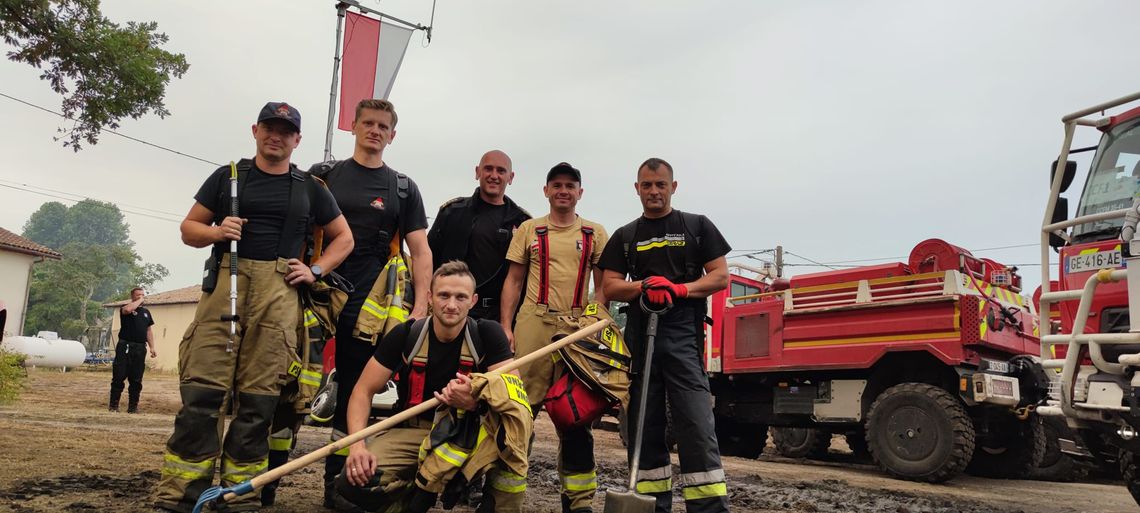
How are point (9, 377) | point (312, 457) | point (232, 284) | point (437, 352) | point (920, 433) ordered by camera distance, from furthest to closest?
point (9, 377) < point (920, 433) < point (437, 352) < point (232, 284) < point (312, 457)

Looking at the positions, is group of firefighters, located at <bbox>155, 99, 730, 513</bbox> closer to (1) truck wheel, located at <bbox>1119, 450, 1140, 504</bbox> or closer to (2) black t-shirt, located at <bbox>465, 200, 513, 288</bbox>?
(2) black t-shirt, located at <bbox>465, 200, 513, 288</bbox>

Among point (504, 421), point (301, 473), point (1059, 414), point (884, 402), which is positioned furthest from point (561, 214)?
point (884, 402)

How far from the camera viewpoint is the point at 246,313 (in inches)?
141

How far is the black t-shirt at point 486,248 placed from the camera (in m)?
4.85

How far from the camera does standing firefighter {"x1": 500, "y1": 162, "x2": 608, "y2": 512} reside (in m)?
4.33

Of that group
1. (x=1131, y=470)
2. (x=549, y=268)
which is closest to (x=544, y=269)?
(x=549, y=268)

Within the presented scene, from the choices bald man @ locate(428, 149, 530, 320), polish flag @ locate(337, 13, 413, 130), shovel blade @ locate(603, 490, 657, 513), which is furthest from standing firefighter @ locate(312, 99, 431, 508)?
polish flag @ locate(337, 13, 413, 130)

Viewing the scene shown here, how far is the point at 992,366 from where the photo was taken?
7766mm

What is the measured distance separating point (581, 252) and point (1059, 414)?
10.6 ft

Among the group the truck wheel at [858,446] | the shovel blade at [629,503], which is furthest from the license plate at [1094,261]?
the truck wheel at [858,446]

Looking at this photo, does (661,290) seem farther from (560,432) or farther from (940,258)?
(940,258)

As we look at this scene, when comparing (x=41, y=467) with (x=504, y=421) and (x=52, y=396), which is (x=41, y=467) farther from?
(x=52, y=396)

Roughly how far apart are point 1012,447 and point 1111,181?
4.64 meters

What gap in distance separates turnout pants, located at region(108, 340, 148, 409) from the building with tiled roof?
90.0 feet
